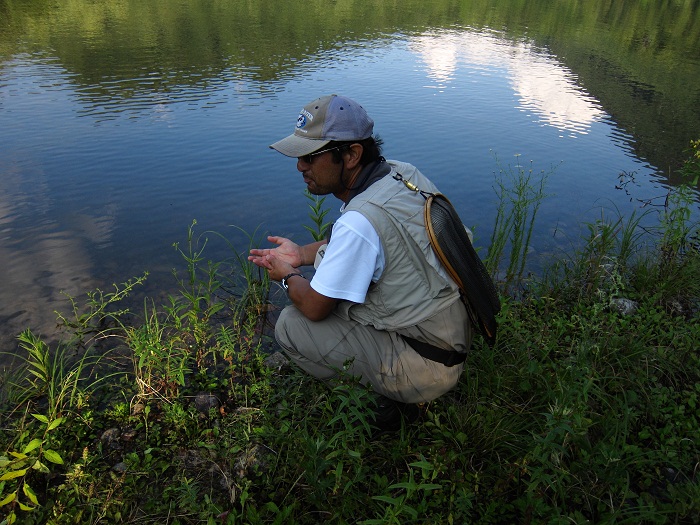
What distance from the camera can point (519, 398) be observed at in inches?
132

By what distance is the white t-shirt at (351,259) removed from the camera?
268cm

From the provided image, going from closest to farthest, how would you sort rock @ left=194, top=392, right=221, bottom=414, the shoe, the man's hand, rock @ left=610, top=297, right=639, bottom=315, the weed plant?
the weed plant → the shoe → the man's hand → rock @ left=194, top=392, right=221, bottom=414 → rock @ left=610, top=297, right=639, bottom=315

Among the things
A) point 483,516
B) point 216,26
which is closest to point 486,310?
point 483,516

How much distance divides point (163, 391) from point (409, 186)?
2252mm

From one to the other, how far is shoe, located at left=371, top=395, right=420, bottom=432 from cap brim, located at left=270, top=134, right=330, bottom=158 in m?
1.55

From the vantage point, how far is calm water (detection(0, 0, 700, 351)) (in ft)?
21.8

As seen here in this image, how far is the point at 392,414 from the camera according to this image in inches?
125

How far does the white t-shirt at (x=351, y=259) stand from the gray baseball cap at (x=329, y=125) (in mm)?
495

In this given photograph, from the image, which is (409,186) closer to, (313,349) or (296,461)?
(313,349)

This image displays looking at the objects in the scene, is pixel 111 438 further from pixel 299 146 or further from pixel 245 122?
pixel 245 122

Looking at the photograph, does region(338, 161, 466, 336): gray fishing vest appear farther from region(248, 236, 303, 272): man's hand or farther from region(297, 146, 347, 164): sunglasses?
region(248, 236, 303, 272): man's hand

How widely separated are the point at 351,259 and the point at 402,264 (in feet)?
0.97

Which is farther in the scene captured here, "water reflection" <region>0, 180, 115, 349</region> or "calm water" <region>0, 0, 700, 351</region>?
"calm water" <region>0, 0, 700, 351</region>

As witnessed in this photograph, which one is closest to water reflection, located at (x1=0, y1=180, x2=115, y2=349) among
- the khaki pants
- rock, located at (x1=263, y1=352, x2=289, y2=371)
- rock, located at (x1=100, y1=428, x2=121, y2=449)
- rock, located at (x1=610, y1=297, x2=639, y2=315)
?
rock, located at (x1=100, y1=428, x2=121, y2=449)
